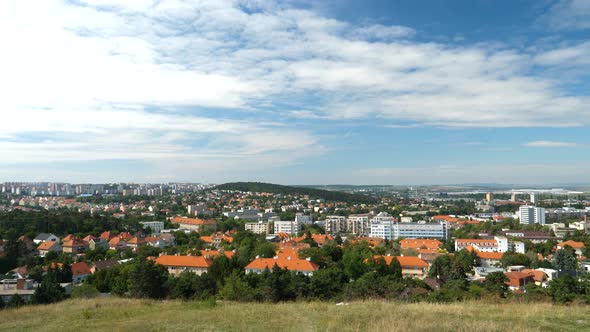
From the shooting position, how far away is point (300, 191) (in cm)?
15575

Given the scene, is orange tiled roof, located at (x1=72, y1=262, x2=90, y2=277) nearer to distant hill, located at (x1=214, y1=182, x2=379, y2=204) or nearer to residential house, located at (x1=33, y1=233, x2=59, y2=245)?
residential house, located at (x1=33, y1=233, x2=59, y2=245)

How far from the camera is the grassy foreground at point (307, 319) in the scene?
594cm

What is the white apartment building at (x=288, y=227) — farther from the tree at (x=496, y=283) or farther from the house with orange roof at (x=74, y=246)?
the tree at (x=496, y=283)

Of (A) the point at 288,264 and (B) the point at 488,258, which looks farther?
(B) the point at 488,258

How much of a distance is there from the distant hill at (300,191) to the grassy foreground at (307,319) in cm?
12232

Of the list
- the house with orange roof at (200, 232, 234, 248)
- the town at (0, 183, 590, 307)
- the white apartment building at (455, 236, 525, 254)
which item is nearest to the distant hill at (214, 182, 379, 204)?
the town at (0, 183, 590, 307)

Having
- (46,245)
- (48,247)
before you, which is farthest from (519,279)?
(46,245)

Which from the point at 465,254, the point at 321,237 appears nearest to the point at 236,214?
the point at 321,237

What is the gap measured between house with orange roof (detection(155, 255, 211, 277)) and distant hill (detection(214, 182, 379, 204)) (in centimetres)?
10145

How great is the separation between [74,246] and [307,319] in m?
41.7

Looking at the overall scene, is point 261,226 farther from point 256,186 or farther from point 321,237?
point 256,186

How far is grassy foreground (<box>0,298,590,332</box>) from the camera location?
594cm

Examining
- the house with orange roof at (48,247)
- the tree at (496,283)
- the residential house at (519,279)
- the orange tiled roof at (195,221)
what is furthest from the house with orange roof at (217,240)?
the tree at (496,283)

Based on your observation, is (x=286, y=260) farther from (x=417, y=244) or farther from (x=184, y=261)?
(x=417, y=244)
